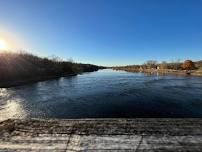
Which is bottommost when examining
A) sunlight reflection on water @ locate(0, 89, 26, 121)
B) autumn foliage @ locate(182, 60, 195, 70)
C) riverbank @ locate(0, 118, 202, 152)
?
sunlight reflection on water @ locate(0, 89, 26, 121)

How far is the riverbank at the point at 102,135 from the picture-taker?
4.86 m

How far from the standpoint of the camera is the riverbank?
4.86 m

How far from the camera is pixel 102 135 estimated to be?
5.50 meters

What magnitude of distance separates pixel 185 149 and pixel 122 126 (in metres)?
1.98

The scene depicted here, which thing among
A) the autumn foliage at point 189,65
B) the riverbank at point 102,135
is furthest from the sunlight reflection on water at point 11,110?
the autumn foliage at point 189,65

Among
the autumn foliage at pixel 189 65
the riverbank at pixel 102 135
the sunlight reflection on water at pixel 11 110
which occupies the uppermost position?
the autumn foliage at pixel 189 65

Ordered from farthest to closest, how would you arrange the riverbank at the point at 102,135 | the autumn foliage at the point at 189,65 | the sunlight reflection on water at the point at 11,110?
the autumn foliage at the point at 189,65, the sunlight reflection on water at the point at 11,110, the riverbank at the point at 102,135

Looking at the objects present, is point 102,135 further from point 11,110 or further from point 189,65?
point 189,65

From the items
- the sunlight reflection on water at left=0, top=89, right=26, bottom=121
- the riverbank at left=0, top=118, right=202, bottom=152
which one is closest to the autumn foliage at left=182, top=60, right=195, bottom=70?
the sunlight reflection on water at left=0, top=89, right=26, bottom=121

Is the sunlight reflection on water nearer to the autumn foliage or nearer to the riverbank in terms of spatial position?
the riverbank

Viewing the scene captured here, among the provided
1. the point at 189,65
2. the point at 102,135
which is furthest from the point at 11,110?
the point at 189,65

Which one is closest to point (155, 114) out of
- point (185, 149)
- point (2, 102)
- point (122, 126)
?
point (122, 126)

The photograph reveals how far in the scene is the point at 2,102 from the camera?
20922 millimetres

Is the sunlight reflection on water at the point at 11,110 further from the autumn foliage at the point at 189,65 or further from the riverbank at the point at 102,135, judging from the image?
the autumn foliage at the point at 189,65
